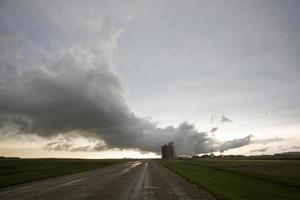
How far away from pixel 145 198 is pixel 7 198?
8.50 metres

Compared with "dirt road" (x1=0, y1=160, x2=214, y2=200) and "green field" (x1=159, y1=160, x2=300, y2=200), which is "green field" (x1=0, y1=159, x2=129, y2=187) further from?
"green field" (x1=159, y1=160, x2=300, y2=200)

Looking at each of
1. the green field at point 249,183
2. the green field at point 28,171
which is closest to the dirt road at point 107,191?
the green field at point 249,183

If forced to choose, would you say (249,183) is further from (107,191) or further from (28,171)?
(28,171)

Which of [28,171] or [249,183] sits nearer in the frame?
[249,183]

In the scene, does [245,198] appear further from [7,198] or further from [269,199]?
[7,198]

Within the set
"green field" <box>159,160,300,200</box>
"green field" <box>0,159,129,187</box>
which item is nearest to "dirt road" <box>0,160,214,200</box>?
"green field" <box>159,160,300,200</box>

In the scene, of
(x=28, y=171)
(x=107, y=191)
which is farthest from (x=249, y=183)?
(x=28, y=171)

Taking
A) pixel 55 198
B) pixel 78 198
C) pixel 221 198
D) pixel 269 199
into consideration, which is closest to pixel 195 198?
pixel 221 198

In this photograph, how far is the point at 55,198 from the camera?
62.1 ft

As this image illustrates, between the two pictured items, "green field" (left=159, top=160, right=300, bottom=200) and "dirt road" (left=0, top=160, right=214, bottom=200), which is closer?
"dirt road" (left=0, top=160, right=214, bottom=200)

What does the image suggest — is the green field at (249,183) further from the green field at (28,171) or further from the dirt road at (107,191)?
the green field at (28,171)

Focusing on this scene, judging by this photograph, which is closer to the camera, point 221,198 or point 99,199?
point 99,199

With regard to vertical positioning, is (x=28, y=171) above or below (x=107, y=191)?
above

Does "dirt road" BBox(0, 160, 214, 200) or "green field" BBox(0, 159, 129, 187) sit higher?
"green field" BBox(0, 159, 129, 187)
